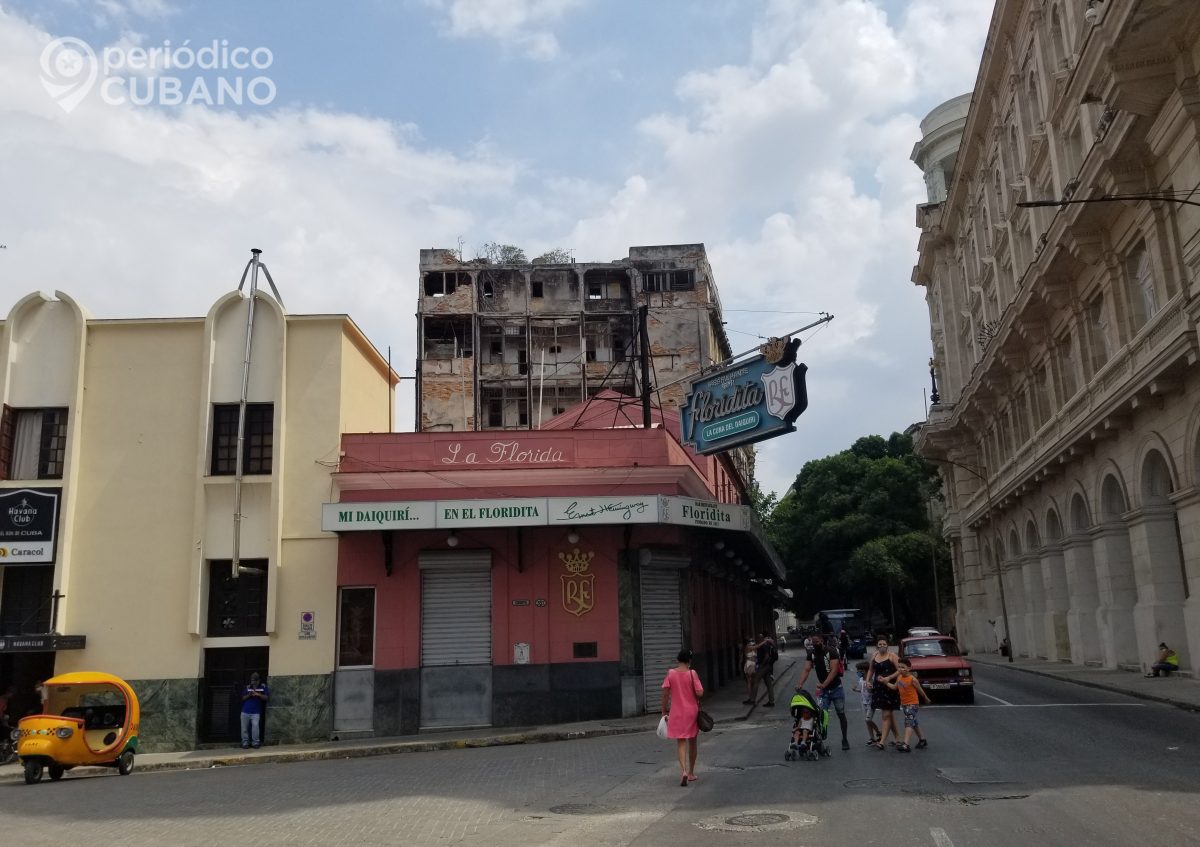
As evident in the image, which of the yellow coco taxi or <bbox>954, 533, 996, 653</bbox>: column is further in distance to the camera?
<bbox>954, 533, 996, 653</bbox>: column

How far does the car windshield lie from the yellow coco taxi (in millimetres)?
16246

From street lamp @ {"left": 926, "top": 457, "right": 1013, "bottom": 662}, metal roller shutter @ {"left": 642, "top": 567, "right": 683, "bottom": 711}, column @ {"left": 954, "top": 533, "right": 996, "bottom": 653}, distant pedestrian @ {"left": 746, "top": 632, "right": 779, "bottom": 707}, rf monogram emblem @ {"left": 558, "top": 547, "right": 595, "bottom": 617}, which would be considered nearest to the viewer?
rf monogram emblem @ {"left": 558, "top": 547, "right": 595, "bottom": 617}

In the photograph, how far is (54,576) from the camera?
20.8m

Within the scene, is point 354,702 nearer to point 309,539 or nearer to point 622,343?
point 309,539

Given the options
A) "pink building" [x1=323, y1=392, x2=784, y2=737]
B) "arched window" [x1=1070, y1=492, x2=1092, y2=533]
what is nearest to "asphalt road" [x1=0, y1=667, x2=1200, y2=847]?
"pink building" [x1=323, y1=392, x2=784, y2=737]

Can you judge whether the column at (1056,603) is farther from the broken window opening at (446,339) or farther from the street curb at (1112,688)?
the broken window opening at (446,339)

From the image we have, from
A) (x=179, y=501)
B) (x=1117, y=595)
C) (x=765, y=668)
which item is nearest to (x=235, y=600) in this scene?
(x=179, y=501)

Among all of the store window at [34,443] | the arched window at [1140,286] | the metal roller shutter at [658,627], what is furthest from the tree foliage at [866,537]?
the store window at [34,443]

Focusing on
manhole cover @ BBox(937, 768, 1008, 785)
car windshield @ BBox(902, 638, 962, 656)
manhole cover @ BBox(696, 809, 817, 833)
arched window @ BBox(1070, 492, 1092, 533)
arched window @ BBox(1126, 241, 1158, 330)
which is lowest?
manhole cover @ BBox(696, 809, 817, 833)

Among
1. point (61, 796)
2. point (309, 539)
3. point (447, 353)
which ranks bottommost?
point (61, 796)

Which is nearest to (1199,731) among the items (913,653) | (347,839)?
(913,653)

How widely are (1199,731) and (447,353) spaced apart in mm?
52646

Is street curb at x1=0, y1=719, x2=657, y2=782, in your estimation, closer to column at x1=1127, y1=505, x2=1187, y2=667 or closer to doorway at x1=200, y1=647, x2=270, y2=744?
doorway at x1=200, y1=647, x2=270, y2=744

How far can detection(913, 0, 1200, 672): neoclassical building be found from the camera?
2105 centimetres
